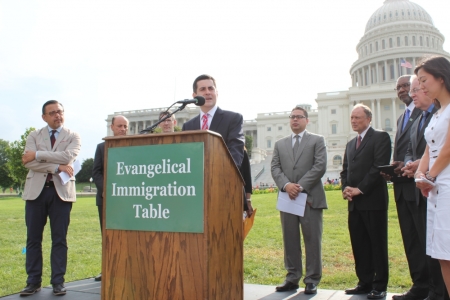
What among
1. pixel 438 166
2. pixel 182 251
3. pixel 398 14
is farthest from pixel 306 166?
Result: pixel 398 14

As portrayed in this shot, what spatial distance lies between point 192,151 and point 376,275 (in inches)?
120

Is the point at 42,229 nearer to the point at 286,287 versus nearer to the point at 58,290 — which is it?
the point at 58,290

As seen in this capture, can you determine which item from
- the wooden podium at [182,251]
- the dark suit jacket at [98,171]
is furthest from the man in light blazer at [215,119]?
the dark suit jacket at [98,171]

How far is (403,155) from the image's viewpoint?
16.0ft

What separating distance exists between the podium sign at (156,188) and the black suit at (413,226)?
104 inches

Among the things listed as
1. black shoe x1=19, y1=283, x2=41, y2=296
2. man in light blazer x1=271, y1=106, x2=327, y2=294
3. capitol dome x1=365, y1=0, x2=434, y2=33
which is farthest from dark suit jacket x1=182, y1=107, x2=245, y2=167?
capitol dome x1=365, y1=0, x2=434, y2=33

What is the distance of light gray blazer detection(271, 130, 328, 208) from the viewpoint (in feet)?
16.7

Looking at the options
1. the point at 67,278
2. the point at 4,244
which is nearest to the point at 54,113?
the point at 67,278

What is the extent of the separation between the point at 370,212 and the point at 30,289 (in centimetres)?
406

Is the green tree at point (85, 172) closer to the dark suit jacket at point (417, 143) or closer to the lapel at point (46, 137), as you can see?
the lapel at point (46, 137)

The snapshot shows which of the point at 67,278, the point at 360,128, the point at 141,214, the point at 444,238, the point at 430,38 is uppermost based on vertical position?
the point at 430,38

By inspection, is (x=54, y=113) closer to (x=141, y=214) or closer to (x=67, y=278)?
(x=67, y=278)

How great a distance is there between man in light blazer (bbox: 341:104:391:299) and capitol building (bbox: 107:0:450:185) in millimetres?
62927

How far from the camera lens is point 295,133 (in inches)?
219
